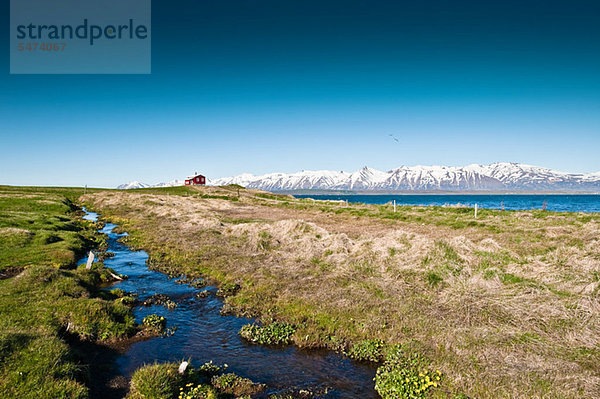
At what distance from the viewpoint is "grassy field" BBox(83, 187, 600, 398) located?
34.4 ft

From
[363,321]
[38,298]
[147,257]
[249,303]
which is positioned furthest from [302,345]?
[147,257]

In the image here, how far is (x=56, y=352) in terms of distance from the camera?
10.3 metres

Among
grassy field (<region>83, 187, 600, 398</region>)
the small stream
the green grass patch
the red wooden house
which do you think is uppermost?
the red wooden house

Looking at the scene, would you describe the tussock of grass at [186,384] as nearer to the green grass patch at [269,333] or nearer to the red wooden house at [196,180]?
the green grass patch at [269,333]

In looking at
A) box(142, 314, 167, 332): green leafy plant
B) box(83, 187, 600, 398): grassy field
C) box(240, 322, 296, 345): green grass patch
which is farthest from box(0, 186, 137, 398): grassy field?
box(83, 187, 600, 398): grassy field

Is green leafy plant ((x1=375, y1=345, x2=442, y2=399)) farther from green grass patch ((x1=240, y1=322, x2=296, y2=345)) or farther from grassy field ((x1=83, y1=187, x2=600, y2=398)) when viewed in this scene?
green grass patch ((x1=240, y1=322, x2=296, y2=345))

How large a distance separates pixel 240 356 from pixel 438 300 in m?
10.3

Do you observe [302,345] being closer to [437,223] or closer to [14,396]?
[14,396]

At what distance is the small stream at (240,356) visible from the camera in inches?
434

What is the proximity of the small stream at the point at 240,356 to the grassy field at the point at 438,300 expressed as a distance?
836 mm

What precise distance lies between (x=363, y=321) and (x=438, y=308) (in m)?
3.84

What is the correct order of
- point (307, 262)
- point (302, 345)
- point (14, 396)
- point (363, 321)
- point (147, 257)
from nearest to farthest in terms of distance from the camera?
1. point (14, 396)
2. point (302, 345)
3. point (363, 321)
4. point (307, 262)
5. point (147, 257)

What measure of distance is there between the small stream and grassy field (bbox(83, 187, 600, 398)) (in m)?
0.84

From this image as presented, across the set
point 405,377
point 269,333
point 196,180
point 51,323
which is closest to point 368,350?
point 405,377
